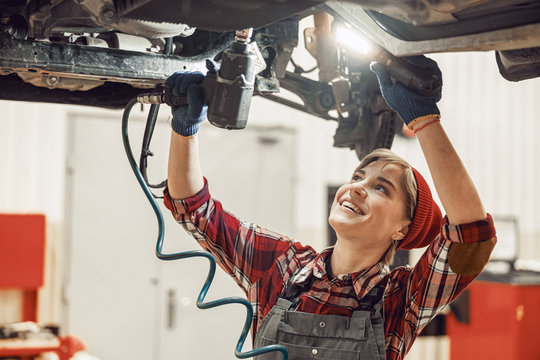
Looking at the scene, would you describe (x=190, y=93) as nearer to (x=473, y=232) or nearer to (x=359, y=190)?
(x=359, y=190)

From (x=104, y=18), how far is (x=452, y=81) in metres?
5.30

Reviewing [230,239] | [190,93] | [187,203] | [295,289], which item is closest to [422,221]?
[295,289]

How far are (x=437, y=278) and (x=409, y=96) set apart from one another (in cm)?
52

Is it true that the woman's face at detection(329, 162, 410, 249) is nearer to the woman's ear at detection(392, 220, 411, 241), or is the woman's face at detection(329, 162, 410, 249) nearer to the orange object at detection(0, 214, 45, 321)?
the woman's ear at detection(392, 220, 411, 241)

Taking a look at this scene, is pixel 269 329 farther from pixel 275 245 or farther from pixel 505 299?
pixel 505 299

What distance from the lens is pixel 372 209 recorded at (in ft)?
6.53

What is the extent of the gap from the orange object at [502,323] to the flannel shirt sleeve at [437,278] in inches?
143

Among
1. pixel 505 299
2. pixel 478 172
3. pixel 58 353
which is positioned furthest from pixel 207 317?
pixel 478 172

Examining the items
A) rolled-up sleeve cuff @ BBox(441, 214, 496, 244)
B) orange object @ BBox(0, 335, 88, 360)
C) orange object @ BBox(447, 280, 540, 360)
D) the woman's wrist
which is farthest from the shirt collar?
orange object @ BBox(447, 280, 540, 360)

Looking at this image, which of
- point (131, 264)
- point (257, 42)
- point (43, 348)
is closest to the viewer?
point (257, 42)

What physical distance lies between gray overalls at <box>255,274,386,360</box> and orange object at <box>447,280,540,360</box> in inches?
145

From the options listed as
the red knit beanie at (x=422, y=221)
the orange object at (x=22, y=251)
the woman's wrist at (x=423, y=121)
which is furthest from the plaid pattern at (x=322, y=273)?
the orange object at (x=22, y=251)

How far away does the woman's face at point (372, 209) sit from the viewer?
1970 millimetres

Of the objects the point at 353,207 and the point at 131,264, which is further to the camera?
the point at 131,264
